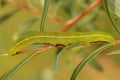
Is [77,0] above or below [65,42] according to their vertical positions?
above

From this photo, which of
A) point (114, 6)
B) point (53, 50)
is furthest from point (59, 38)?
point (53, 50)

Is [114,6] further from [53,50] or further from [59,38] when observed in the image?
[53,50]

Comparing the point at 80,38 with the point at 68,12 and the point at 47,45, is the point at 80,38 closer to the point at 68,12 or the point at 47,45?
the point at 47,45

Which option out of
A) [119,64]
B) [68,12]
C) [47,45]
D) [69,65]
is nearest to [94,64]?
[69,65]

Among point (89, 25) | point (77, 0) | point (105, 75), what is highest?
point (77, 0)

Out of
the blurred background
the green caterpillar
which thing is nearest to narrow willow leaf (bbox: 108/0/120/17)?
the green caterpillar

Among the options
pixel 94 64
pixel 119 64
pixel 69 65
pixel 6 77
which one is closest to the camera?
pixel 6 77

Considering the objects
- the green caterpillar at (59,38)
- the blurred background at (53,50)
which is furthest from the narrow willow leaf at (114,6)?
the blurred background at (53,50)

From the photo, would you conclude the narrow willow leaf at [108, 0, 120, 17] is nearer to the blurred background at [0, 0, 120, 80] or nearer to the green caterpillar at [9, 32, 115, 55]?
the green caterpillar at [9, 32, 115, 55]
